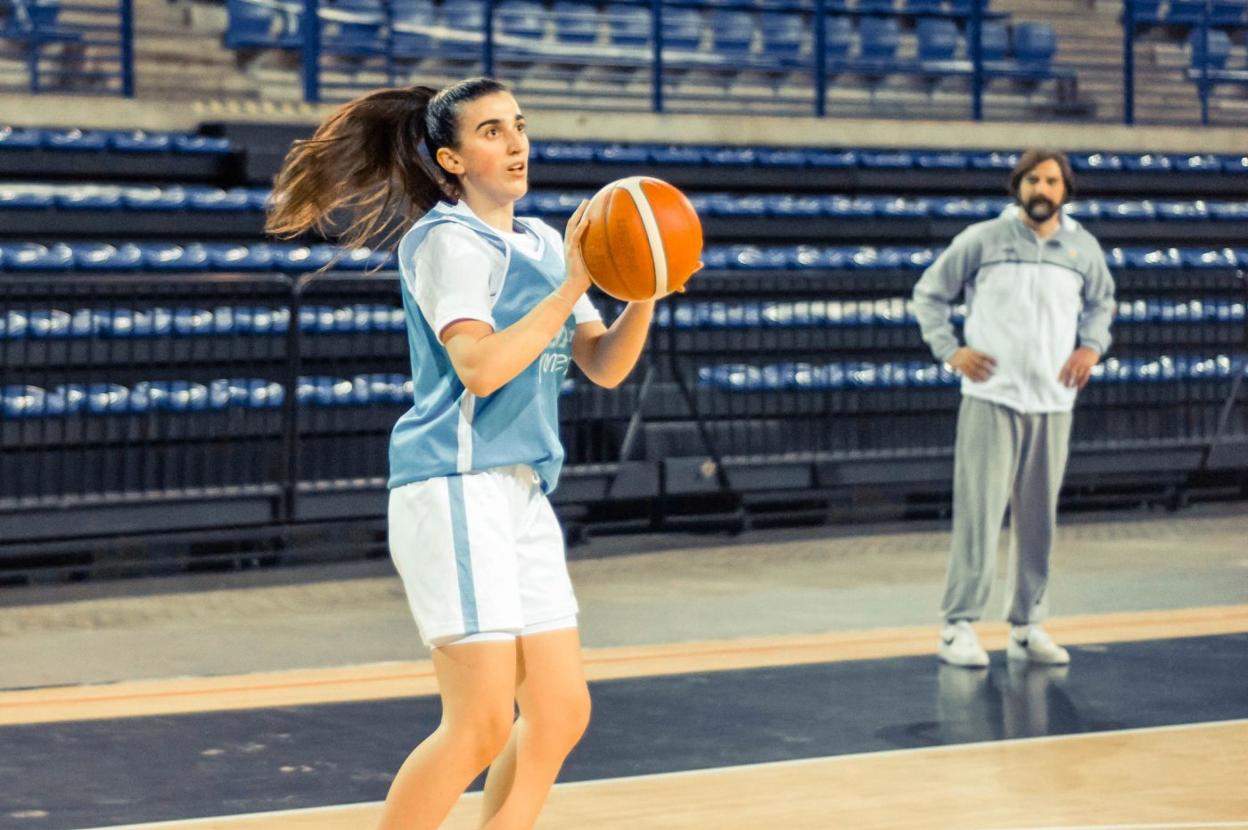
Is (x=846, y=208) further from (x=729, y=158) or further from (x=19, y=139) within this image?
(x=19, y=139)

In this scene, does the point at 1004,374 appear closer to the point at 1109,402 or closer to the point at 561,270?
the point at 561,270

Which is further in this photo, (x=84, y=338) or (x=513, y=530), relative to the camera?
(x=84, y=338)

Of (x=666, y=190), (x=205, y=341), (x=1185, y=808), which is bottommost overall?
(x=1185, y=808)

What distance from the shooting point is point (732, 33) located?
1761 cm

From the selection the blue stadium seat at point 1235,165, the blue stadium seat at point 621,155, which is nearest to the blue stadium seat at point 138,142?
the blue stadium seat at point 621,155

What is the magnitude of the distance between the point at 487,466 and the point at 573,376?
6952 mm

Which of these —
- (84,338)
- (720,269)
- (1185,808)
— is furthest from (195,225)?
(1185,808)

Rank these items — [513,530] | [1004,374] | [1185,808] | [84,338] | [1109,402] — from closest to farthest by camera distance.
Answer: [513,530] → [1185,808] → [1004,374] → [84,338] → [1109,402]

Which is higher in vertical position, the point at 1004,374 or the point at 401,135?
the point at 401,135

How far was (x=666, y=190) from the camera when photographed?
3.76m

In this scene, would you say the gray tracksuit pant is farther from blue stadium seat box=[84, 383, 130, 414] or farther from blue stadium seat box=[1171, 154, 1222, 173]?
blue stadium seat box=[1171, 154, 1222, 173]

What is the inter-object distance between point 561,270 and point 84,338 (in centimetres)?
655

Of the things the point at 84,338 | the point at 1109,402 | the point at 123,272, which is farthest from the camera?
the point at 1109,402

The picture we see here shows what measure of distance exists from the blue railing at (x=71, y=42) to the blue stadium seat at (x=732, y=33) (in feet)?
16.9
